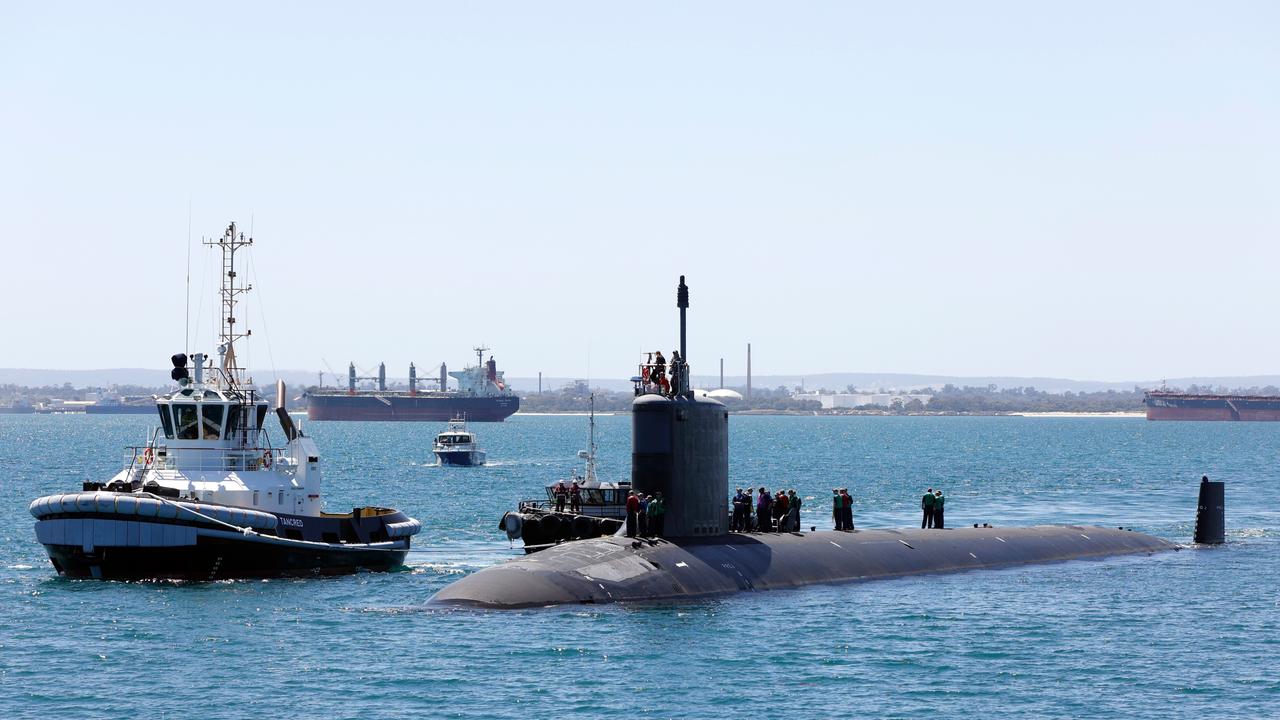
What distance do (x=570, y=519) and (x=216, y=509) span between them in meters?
11.7

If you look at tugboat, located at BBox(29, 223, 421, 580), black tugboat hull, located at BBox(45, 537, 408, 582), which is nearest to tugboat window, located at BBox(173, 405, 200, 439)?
tugboat, located at BBox(29, 223, 421, 580)

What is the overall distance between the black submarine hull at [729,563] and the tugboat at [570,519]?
295 inches

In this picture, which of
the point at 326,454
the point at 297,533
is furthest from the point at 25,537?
the point at 326,454

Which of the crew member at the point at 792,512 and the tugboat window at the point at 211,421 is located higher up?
the tugboat window at the point at 211,421

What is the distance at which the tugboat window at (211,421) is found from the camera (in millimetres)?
47781

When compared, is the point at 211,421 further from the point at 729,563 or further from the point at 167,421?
the point at 729,563

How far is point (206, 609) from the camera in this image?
1563 inches

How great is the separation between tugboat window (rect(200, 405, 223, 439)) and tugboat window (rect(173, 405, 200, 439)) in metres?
0.22

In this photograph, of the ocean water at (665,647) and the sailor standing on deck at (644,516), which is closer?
the ocean water at (665,647)

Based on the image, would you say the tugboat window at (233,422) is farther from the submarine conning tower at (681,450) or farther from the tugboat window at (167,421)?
the submarine conning tower at (681,450)

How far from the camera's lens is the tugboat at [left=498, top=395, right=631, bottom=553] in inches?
2002

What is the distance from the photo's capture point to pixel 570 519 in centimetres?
5116

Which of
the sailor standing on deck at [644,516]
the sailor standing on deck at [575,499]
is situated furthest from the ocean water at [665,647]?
the sailor standing on deck at [575,499]

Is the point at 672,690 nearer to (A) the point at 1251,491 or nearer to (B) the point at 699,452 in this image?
(B) the point at 699,452
